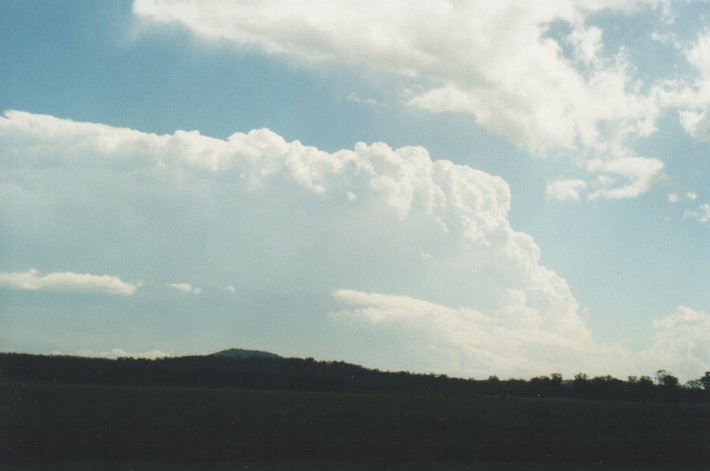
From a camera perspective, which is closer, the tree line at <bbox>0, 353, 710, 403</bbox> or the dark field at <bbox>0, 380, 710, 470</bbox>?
the dark field at <bbox>0, 380, 710, 470</bbox>

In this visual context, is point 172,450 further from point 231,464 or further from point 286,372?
point 286,372

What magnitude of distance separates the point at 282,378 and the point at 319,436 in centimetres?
6293

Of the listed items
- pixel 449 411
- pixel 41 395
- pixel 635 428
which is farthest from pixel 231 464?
pixel 635 428

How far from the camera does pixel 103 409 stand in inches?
1260

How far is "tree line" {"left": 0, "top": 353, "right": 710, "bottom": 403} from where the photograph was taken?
8412cm

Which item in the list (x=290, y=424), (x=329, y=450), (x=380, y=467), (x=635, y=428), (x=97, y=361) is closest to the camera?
(x=380, y=467)

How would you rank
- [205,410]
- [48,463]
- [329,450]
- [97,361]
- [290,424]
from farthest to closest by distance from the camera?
[97,361], [205,410], [290,424], [329,450], [48,463]

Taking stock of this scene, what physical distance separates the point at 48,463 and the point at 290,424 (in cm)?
1132

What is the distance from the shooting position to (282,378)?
296 ft

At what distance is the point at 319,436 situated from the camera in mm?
29094

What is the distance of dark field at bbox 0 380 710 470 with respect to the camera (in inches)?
1010

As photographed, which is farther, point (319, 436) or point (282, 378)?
point (282, 378)

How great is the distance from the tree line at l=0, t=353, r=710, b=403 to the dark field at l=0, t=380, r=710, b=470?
4791 centimetres

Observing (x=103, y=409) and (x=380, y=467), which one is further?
(x=103, y=409)
